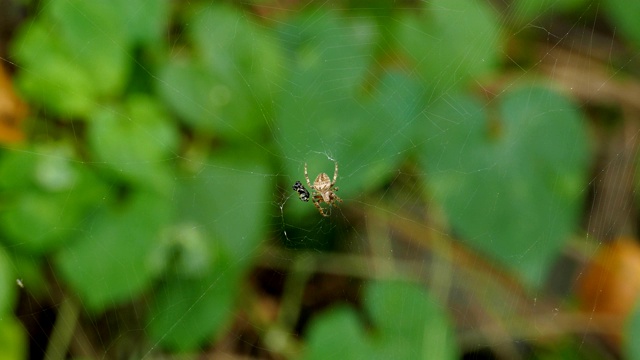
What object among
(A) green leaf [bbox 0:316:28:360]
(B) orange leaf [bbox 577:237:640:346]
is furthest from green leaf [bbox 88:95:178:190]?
(B) orange leaf [bbox 577:237:640:346]

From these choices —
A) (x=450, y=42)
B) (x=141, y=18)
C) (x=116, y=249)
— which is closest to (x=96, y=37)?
(x=141, y=18)

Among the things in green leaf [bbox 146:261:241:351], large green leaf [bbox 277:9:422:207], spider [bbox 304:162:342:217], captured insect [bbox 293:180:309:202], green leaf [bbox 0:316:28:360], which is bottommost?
green leaf [bbox 0:316:28:360]

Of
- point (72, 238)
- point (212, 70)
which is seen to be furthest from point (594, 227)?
point (72, 238)

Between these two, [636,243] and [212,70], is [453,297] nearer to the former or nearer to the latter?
[636,243]

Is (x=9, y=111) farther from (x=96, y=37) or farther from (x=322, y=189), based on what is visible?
(x=322, y=189)

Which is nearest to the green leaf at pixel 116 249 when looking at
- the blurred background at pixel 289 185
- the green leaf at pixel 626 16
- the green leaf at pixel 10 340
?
the blurred background at pixel 289 185

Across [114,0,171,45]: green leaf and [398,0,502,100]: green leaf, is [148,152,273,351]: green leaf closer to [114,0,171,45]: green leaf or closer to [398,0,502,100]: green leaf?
[114,0,171,45]: green leaf
